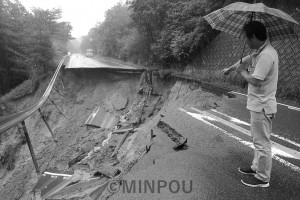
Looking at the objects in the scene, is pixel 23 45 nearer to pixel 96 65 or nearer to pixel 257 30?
pixel 96 65

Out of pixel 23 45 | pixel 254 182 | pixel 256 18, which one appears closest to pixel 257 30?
pixel 256 18

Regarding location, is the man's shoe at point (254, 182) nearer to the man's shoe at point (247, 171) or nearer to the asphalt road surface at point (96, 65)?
the man's shoe at point (247, 171)

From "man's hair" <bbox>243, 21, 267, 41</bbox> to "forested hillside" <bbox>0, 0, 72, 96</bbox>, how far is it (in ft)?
72.3

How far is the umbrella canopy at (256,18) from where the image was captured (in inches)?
122

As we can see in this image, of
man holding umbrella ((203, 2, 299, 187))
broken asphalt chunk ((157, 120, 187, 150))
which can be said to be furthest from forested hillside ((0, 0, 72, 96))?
man holding umbrella ((203, 2, 299, 187))

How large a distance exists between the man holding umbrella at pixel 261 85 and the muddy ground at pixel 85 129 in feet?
7.60

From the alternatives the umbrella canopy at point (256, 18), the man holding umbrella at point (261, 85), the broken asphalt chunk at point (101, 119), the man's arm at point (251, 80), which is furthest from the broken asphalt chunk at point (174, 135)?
the broken asphalt chunk at point (101, 119)

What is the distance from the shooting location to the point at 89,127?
13.9m

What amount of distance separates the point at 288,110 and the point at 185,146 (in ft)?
13.1

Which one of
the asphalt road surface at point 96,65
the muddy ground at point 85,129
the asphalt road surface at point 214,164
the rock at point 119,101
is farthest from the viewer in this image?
the asphalt road surface at point 96,65

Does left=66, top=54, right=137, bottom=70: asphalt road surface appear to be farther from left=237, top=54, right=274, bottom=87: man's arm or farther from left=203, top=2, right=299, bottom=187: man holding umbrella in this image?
left=237, top=54, right=274, bottom=87: man's arm

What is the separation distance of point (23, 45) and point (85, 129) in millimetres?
16116

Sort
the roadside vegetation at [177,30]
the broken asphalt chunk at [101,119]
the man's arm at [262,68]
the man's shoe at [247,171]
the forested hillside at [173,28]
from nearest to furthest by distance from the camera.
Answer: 1. the man's arm at [262,68]
2. the man's shoe at [247,171]
3. the roadside vegetation at [177,30]
4. the broken asphalt chunk at [101,119]
5. the forested hillside at [173,28]

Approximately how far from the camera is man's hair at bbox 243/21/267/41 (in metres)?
2.97
